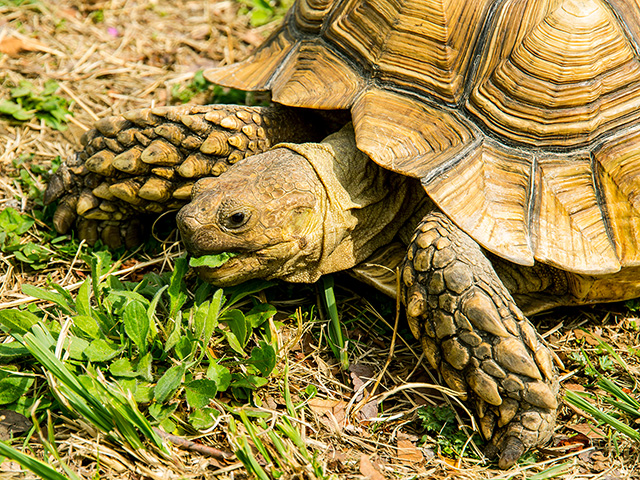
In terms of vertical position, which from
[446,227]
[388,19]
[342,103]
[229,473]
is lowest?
[229,473]

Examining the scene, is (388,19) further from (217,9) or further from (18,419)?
(217,9)

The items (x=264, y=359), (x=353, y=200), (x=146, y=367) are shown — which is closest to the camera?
(x=146, y=367)

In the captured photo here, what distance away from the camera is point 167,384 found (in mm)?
2416

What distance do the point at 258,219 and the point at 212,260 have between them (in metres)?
0.30

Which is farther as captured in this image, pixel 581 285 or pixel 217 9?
pixel 217 9

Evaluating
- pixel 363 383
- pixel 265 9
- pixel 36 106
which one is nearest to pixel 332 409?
pixel 363 383

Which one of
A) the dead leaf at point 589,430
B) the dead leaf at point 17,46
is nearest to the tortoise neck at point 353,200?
the dead leaf at point 589,430

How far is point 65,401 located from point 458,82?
2.29 m

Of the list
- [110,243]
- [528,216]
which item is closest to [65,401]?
[110,243]

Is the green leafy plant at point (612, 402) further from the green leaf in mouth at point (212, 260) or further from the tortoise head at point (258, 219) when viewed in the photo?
the green leaf in mouth at point (212, 260)

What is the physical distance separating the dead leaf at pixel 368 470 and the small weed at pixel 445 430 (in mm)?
318

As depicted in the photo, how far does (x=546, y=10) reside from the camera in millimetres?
2830

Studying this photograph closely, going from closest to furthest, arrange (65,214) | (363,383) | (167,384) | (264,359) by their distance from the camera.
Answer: (167,384) < (264,359) < (363,383) < (65,214)

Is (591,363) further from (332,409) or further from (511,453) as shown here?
(332,409)
